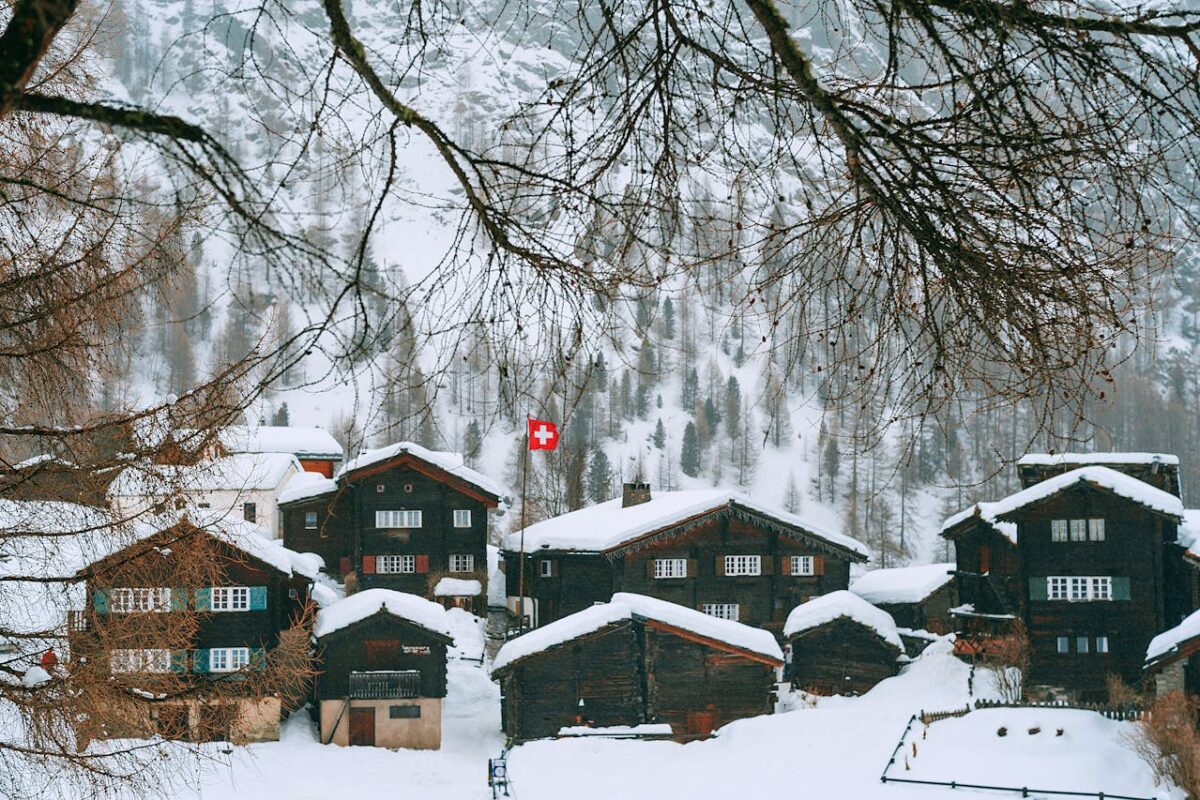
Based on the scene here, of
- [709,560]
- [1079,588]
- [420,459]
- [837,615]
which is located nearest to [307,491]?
[420,459]

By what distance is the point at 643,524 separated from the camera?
146 feet

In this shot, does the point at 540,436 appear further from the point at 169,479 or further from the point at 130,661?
the point at 169,479

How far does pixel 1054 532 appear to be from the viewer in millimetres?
39344

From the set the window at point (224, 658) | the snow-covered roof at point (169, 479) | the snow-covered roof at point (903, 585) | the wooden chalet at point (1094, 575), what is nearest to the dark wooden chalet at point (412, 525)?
the window at point (224, 658)

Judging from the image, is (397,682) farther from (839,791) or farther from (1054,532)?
(1054,532)

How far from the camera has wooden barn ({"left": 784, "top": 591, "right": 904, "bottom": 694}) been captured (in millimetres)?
42344

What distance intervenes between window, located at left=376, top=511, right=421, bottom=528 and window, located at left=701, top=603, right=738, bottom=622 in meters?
14.8

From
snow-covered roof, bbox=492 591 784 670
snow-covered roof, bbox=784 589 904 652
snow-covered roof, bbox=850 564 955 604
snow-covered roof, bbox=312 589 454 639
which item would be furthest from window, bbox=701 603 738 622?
snow-covered roof, bbox=312 589 454 639

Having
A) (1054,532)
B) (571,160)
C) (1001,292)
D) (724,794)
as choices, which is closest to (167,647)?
(571,160)

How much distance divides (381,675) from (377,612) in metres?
1.97

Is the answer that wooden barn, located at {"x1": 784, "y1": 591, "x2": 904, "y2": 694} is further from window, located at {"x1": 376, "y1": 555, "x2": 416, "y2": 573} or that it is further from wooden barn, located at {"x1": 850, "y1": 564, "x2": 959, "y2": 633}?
window, located at {"x1": 376, "y1": 555, "x2": 416, "y2": 573}

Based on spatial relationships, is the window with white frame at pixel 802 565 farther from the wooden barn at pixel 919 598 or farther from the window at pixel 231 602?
the window at pixel 231 602

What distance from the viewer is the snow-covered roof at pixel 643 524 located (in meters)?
44.4

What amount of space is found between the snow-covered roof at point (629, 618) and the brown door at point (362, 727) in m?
4.20
